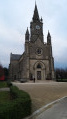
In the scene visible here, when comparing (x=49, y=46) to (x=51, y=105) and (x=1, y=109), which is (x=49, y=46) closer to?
(x=51, y=105)

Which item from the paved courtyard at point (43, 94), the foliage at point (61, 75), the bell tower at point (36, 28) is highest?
the bell tower at point (36, 28)

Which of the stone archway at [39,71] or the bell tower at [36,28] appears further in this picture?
the bell tower at [36,28]

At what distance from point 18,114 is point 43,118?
163cm

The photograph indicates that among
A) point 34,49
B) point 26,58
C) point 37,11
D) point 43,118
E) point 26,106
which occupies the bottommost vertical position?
point 43,118

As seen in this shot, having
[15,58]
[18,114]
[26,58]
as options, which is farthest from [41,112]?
[15,58]

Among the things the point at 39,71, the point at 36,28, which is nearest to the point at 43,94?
the point at 39,71

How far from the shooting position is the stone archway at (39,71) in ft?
152

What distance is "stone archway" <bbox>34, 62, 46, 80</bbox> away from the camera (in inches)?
1827

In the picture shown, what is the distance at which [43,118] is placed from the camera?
8.95 m

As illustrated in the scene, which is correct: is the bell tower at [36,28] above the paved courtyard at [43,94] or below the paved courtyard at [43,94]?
above

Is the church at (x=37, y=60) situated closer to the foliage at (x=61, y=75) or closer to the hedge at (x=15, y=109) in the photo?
the foliage at (x=61, y=75)

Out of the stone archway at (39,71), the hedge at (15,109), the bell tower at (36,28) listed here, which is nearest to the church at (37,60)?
the stone archway at (39,71)

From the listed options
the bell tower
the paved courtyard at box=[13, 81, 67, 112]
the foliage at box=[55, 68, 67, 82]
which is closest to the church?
the bell tower

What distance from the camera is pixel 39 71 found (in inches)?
1850
